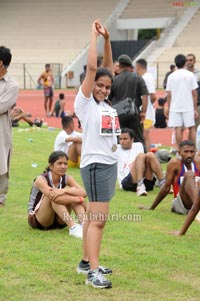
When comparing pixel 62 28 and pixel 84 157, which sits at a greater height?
pixel 62 28

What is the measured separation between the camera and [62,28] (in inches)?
1951

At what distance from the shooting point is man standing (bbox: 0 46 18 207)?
8570 mm

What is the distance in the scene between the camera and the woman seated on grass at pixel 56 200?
24.1 ft

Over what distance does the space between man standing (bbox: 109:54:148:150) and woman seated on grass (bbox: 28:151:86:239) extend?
11.3 ft

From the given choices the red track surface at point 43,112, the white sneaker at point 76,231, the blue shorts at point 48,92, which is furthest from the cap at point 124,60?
the blue shorts at point 48,92

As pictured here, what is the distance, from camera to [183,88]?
499 inches

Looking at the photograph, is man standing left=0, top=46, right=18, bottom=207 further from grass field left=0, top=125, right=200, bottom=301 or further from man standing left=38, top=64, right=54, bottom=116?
man standing left=38, top=64, right=54, bottom=116

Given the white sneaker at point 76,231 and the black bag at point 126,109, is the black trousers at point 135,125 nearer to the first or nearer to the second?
the black bag at point 126,109

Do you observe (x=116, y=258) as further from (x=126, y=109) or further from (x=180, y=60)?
(x=180, y=60)

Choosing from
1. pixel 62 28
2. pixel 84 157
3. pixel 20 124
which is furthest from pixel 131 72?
pixel 62 28

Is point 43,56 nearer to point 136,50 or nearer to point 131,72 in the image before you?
point 136,50

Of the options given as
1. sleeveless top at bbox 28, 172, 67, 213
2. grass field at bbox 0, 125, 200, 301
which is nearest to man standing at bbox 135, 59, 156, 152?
grass field at bbox 0, 125, 200, 301

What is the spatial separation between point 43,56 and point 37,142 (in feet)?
104

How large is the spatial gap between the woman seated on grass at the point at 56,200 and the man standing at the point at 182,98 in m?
5.17
